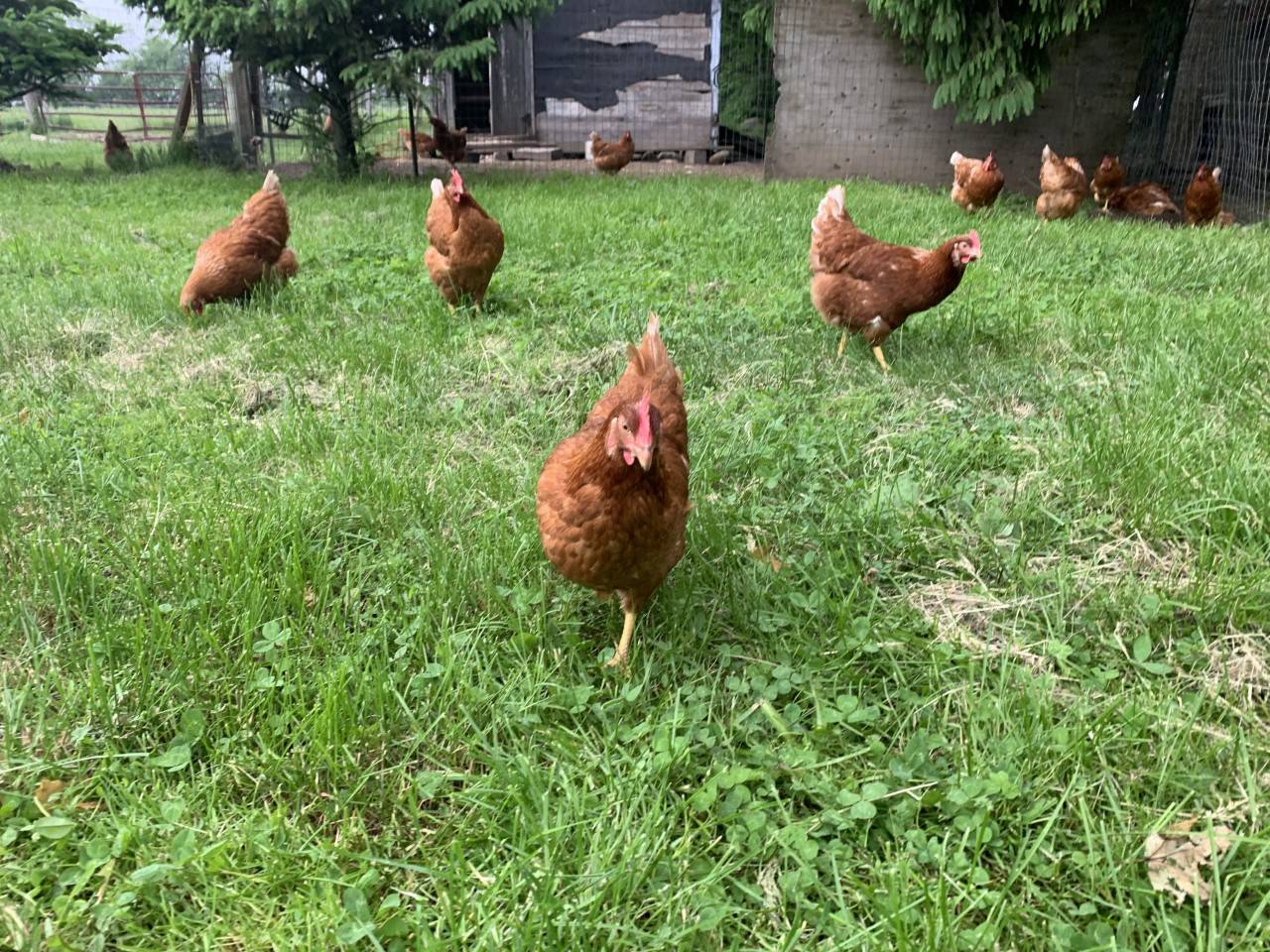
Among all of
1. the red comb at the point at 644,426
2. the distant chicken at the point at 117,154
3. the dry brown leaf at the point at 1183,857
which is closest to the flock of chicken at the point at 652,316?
the red comb at the point at 644,426

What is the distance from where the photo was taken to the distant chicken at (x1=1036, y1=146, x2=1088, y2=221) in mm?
8258

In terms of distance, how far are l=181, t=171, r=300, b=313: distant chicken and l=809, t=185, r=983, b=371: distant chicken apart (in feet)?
11.7

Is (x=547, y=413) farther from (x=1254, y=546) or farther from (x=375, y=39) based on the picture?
(x=375, y=39)

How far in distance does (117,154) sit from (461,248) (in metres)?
11.1

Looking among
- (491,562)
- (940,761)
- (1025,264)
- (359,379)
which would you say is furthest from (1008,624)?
(1025,264)

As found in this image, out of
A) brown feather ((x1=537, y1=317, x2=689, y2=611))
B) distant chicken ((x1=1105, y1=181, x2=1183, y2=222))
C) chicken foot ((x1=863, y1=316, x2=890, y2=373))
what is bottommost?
brown feather ((x1=537, y1=317, x2=689, y2=611))

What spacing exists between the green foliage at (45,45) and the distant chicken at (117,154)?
44.4 inches

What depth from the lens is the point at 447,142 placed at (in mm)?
13172

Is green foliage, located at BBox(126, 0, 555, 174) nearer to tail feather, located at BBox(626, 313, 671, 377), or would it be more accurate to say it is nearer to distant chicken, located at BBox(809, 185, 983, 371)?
distant chicken, located at BBox(809, 185, 983, 371)

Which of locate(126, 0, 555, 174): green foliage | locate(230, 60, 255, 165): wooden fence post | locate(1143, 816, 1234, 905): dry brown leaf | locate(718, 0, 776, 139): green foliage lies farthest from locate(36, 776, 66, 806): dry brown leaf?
locate(718, 0, 776, 139): green foliage

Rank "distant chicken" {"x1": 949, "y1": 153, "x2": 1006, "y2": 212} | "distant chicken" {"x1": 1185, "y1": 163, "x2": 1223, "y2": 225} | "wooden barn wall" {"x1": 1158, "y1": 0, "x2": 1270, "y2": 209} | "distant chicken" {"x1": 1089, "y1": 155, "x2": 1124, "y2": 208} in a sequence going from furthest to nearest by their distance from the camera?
1. "distant chicken" {"x1": 1089, "y1": 155, "x2": 1124, "y2": 208}
2. "wooden barn wall" {"x1": 1158, "y1": 0, "x2": 1270, "y2": 209}
3. "distant chicken" {"x1": 949, "y1": 153, "x2": 1006, "y2": 212}
4. "distant chicken" {"x1": 1185, "y1": 163, "x2": 1223, "y2": 225}

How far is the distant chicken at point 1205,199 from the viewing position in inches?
321

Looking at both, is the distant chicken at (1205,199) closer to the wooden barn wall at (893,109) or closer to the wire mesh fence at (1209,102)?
the wire mesh fence at (1209,102)

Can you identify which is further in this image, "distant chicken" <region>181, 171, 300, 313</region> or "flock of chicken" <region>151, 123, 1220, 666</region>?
"distant chicken" <region>181, 171, 300, 313</region>
